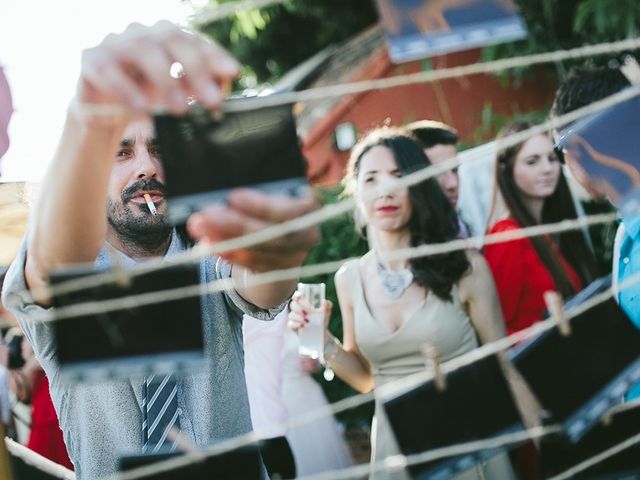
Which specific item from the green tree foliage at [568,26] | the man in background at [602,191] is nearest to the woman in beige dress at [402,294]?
the man in background at [602,191]

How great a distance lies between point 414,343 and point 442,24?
1385 mm

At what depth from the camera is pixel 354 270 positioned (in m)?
2.62

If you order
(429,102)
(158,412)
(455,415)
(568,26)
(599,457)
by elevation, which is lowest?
(599,457)

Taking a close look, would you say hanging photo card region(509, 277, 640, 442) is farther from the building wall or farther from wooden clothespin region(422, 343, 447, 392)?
the building wall

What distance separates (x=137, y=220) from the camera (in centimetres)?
165

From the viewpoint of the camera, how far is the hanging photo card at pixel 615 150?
1.29 m

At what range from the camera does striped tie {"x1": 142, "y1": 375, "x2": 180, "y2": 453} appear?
1.52 metres

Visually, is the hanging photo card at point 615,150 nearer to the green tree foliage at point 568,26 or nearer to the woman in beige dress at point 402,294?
the woman in beige dress at point 402,294

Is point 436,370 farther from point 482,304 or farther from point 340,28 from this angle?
point 340,28

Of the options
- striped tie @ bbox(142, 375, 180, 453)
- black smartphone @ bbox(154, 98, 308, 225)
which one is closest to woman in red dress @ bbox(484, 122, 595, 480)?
striped tie @ bbox(142, 375, 180, 453)

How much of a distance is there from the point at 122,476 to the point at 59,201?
0.38m

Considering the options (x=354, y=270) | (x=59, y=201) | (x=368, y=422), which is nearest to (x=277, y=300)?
(x=59, y=201)

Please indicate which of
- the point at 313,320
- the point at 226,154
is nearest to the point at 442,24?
the point at 226,154

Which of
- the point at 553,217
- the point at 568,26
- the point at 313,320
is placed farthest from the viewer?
the point at 568,26
